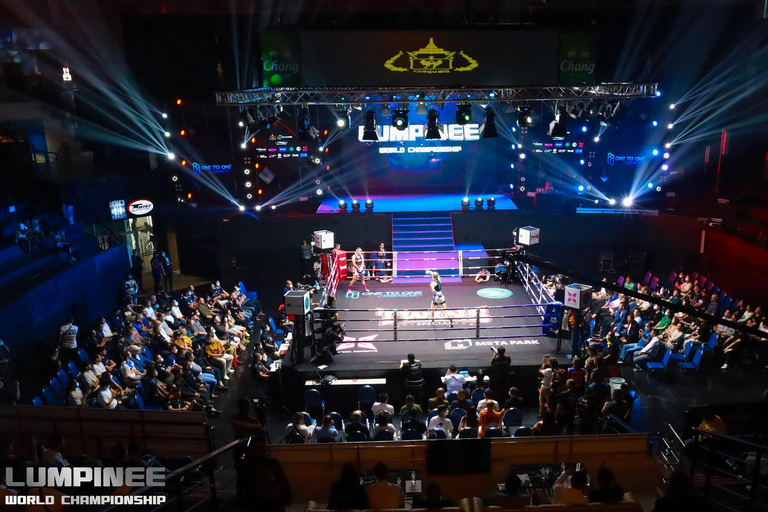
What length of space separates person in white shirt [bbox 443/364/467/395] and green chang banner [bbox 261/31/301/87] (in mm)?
6595

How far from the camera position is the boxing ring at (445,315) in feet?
35.9

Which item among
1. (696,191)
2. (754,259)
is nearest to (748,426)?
(754,259)

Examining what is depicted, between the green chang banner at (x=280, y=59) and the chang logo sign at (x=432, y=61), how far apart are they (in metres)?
1.89

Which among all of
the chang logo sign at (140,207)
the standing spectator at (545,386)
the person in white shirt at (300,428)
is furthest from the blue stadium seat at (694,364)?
the chang logo sign at (140,207)

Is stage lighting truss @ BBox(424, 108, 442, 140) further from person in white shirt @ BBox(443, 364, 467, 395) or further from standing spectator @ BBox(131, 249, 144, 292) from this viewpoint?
standing spectator @ BBox(131, 249, 144, 292)

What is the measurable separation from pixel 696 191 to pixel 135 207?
62.9 ft

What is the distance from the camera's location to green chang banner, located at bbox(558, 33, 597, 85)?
1153cm

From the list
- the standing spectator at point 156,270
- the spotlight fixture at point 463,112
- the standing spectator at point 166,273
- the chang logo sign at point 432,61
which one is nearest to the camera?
the chang logo sign at point 432,61

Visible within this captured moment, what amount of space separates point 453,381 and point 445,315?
3369 mm

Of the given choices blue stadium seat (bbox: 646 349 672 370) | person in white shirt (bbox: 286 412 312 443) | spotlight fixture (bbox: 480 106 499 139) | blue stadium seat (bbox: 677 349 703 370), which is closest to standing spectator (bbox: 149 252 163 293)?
person in white shirt (bbox: 286 412 312 443)

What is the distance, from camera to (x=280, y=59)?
11.3 meters

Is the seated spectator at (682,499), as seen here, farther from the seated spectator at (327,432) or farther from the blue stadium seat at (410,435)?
the seated spectator at (327,432)

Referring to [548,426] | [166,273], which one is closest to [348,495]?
[548,426]

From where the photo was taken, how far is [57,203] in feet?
49.1
